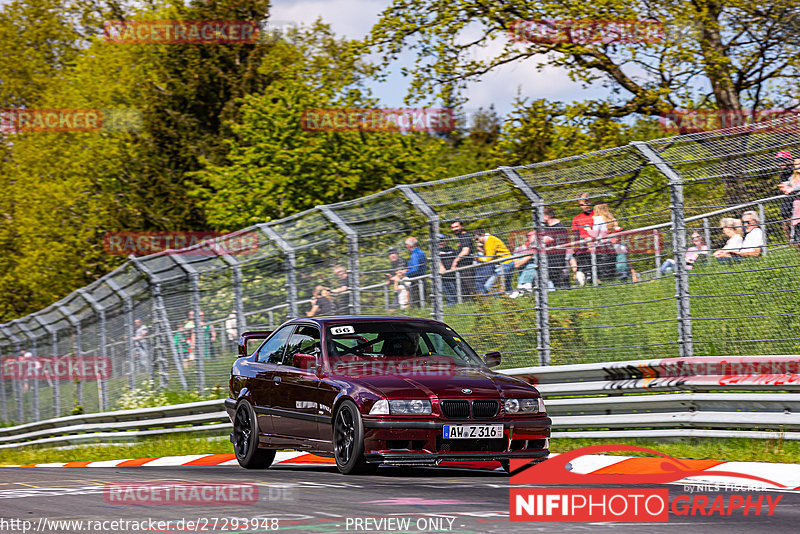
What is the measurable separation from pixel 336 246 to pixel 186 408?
320cm

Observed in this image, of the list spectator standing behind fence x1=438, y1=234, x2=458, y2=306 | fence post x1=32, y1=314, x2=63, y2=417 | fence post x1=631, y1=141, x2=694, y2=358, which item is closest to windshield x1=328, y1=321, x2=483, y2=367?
fence post x1=631, y1=141, x2=694, y2=358

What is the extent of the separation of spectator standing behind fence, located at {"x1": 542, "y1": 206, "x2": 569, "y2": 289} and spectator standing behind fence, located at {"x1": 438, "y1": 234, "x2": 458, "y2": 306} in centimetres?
137

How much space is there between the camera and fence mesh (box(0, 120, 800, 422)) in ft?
34.2

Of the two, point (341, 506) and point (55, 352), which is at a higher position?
point (55, 352)

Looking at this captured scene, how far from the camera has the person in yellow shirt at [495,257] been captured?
12.5 meters

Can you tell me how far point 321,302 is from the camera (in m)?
15.9

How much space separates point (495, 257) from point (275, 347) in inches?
105

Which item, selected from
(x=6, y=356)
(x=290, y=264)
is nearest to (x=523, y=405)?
(x=290, y=264)

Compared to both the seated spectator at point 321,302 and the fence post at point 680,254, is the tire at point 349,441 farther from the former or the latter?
the seated spectator at point 321,302

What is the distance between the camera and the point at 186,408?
16.2 m

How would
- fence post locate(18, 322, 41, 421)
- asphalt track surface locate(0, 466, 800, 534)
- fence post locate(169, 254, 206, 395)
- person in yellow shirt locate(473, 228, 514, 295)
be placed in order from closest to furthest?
1. asphalt track surface locate(0, 466, 800, 534)
2. person in yellow shirt locate(473, 228, 514, 295)
3. fence post locate(169, 254, 206, 395)
4. fence post locate(18, 322, 41, 421)

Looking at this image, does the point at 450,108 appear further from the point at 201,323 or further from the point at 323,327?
the point at 323,327

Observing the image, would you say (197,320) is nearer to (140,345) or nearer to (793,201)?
(140,345)

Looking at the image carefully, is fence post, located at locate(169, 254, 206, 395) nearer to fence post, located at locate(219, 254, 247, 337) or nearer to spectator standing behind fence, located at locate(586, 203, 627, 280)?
fence post, located at locate(219, 254, 247, 337)
